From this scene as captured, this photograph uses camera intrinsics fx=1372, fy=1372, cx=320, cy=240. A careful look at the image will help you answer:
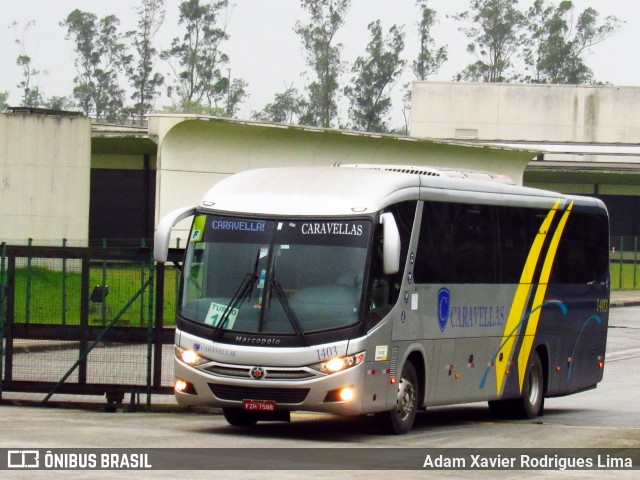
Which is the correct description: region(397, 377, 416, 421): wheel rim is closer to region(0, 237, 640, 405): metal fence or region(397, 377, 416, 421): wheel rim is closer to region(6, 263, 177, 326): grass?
region(0, 237, 640, 405): metal fence

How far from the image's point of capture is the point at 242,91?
4951 inches

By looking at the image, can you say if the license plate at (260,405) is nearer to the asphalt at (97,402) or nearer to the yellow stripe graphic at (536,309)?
the asphalt at (97,402)

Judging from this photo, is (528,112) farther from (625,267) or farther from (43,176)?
(43,176)

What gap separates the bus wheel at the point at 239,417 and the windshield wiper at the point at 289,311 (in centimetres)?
166

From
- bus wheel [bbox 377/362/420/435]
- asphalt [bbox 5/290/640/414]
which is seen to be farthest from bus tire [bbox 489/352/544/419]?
asphalt [bbox 5/290/640/414]

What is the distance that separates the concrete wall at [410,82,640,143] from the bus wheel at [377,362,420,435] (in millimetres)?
79963

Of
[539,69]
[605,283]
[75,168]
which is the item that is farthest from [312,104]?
[605,283]

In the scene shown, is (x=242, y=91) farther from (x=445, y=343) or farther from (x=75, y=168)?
(x=445, y=343)

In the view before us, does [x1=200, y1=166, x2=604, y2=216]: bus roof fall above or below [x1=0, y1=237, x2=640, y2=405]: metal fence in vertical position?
above

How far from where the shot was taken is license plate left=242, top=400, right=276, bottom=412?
14.1 metres

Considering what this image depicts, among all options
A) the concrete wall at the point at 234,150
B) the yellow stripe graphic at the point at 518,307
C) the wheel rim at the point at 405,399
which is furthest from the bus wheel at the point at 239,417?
the concrete wall at the point at 234,150

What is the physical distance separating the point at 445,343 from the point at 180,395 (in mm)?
3352

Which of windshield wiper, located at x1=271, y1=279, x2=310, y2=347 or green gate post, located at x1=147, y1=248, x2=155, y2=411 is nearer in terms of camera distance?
windshield wiper, located at x1=271, y1=279, x2=310, y2=347

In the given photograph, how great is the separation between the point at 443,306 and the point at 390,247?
2105 millimetres
